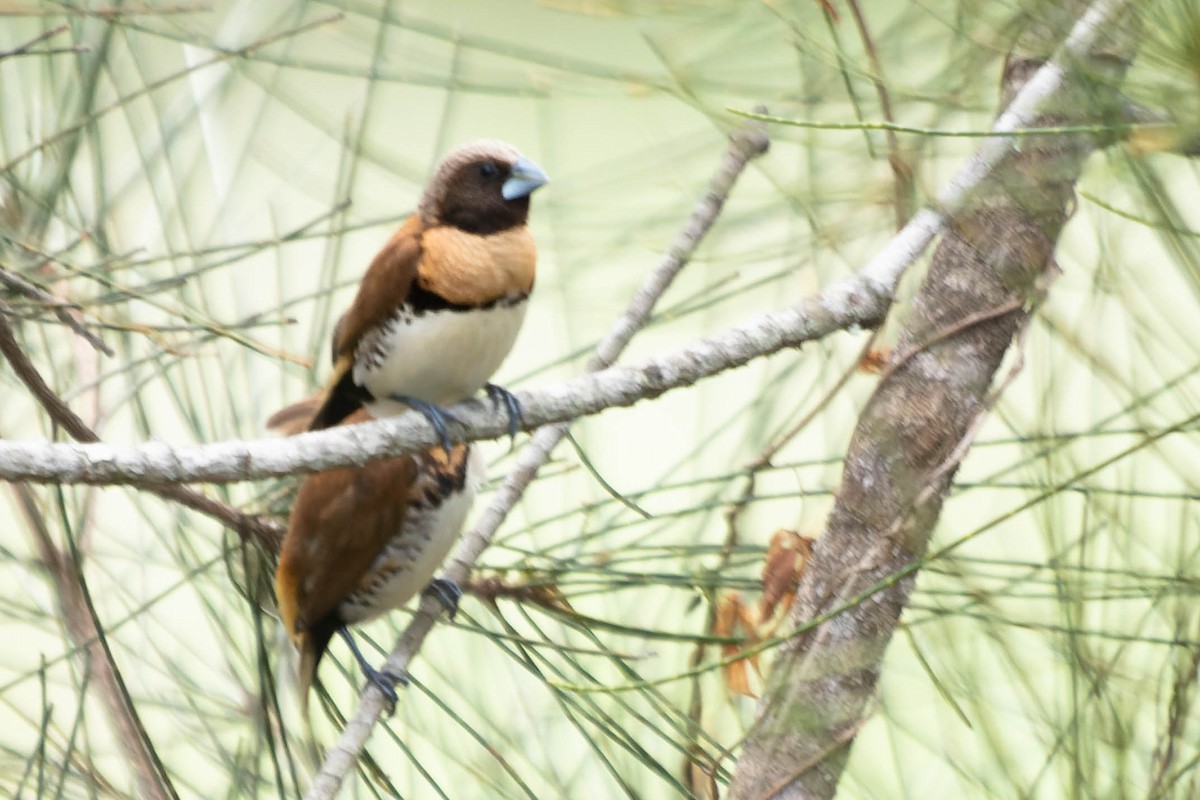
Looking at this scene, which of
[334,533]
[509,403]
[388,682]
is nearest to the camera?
[509,403]

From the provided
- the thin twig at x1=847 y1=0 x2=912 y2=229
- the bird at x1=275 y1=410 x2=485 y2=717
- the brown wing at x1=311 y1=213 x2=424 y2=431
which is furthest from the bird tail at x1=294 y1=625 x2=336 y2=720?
the thin twig at x1=847 y1=0 x2=912 y2=229

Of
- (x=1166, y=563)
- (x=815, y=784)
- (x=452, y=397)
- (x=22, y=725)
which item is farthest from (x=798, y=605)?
(x=22, y=725)

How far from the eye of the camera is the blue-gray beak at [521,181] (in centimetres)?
131

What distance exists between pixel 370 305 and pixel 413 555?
35cm

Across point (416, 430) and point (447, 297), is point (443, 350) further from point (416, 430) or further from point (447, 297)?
point (416, 430)

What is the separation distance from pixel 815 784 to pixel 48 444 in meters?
0.50

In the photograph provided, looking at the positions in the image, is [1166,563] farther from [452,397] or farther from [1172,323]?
[452,397]

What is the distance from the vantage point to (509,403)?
1062 millimetres

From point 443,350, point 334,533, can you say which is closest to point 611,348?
point 443,350

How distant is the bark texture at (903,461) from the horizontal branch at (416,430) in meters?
0.06

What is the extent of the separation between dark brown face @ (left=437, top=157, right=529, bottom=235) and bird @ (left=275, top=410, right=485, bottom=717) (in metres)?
0.24

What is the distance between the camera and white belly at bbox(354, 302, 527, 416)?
1238mm

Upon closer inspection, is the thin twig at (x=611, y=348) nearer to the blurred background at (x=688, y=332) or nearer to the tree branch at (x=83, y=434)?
the blurred background at (x=688, y=332)

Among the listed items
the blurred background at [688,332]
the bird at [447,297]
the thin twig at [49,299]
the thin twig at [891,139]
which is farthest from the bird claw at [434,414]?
the thin twig at [891,139]
